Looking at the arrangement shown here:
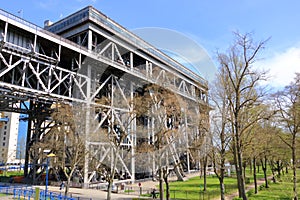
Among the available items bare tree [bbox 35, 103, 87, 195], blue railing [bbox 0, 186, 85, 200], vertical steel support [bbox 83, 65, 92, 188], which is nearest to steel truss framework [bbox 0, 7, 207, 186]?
vertical steel support [bbox 83, 65, 92, 188]

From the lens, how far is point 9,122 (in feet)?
292

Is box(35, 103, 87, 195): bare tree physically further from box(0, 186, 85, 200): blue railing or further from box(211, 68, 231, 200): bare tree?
box(211, 68, 231, 200): bare tree

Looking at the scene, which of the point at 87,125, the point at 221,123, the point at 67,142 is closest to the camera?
the point at 221,123

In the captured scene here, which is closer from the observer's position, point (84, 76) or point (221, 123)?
point (221, 123)

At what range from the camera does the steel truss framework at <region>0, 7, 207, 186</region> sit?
22859 millimetres

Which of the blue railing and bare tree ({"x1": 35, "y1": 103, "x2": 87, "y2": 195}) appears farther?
bare tree ({"x1": 35, "y1": 103, "x2": 87, "y2": 195})

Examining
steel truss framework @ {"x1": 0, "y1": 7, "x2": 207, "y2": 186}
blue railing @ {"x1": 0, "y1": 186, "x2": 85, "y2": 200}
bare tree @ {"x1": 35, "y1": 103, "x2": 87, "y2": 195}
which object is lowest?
blue railing @ {"x1": 0, "y1": 186, "x2": 85, "y2": 200}

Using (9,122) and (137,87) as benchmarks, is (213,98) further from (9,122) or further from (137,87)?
(9,122)

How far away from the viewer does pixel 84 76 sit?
30.3 metres

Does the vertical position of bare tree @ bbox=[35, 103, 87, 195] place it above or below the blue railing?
above

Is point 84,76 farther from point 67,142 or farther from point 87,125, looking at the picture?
point 87,125

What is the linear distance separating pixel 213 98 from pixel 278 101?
246 inches

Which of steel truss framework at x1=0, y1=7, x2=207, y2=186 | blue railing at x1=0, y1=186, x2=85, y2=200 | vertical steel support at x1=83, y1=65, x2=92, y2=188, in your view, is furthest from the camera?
steel truss framework at x1=0, y1=7, x2=207, y2=186

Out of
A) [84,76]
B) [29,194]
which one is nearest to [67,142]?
[29,194]
